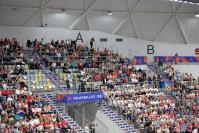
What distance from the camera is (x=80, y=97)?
40.3 metres

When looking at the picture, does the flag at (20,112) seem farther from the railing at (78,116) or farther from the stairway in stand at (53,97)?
the railing at (78,116)

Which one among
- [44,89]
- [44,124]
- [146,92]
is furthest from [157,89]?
[44,124]

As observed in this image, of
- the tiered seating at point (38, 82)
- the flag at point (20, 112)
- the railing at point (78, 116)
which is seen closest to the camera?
the flag at point (20, 112)

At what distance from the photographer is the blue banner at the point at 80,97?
129 feet

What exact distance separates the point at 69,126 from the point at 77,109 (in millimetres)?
6739

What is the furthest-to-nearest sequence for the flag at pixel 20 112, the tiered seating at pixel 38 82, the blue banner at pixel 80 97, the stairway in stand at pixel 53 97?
the tiered seating at pixel 38 82, the blue banner at pixel 80 97, the stairway in stand at pixel 53 97, the flag at pixel 20 112

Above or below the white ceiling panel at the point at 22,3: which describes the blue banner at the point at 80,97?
below

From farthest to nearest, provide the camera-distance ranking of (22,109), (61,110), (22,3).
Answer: (22,3) < (61,110) < (22,109)

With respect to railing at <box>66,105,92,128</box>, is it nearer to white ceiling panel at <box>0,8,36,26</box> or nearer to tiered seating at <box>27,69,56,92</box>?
tiered seating at <box>27,69,56,92</box>

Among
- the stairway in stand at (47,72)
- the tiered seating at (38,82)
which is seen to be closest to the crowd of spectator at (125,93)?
the stairway in stand at (47,72)

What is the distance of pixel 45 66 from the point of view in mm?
45562

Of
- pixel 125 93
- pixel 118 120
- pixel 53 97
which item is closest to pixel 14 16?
pixel 53 97

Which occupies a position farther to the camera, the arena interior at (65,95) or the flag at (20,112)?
the arena interior at (65,95)

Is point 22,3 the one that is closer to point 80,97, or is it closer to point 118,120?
point 80,97
